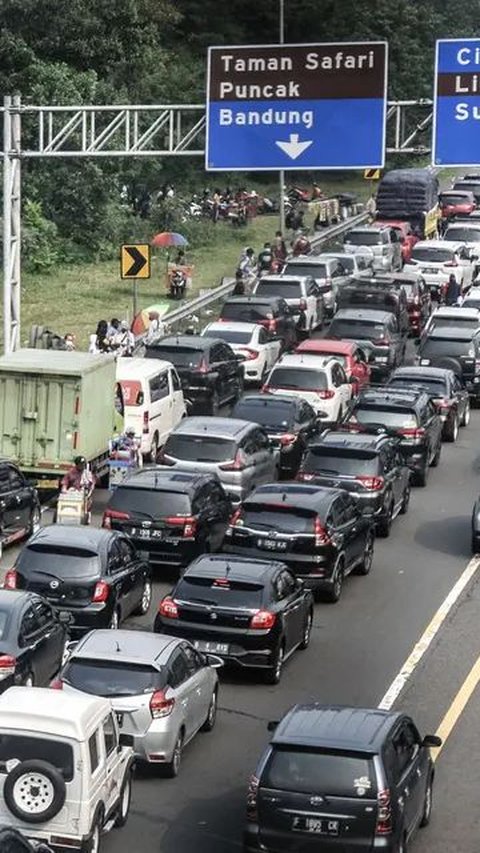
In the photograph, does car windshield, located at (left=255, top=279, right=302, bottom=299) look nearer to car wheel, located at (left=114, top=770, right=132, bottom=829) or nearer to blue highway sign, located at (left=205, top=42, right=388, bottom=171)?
blue highway sign, located at (left=205, top=42, right=388, bottom=171)

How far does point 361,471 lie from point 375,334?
14346 mm

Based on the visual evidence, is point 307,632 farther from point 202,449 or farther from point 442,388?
point 442,388

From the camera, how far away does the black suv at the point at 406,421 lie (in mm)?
36156

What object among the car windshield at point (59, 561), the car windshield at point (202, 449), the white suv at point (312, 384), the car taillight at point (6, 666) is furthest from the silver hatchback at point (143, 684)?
the white suv at point (312, 384)

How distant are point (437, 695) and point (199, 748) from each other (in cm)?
363

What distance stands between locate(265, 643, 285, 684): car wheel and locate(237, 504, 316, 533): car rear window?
3657mm

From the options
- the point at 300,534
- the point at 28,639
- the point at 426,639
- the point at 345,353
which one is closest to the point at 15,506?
the point at 300,534

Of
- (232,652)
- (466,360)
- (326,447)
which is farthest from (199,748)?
(466,360)

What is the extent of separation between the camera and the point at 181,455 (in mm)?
33062

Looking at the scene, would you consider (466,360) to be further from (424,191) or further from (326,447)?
(424,191)

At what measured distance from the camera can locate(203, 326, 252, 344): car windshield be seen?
44469mm

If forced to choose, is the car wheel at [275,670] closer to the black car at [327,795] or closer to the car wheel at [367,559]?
the car wheel at [367,559]

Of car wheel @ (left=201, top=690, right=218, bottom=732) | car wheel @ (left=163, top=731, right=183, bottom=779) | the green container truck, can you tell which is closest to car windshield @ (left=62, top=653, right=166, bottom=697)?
car wheel @ (left=163, top=731, right=183, bottom=779)

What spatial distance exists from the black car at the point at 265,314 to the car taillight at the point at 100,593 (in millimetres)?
21948
